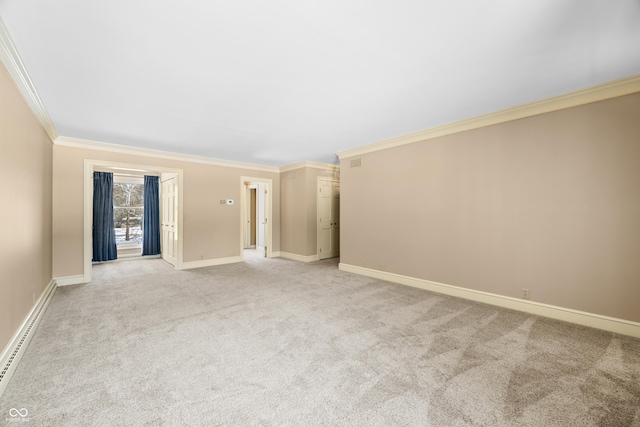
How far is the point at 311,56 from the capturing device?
2238 millimetres

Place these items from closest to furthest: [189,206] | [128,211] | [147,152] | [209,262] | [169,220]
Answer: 1. [147,152]
2. [189,206]
3. [209,262]
4. [169,220]
5. [128,211]

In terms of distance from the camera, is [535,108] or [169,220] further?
[169,220]

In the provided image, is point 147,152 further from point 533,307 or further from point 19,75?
point 533,307

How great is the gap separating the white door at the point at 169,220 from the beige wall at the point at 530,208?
180 inches

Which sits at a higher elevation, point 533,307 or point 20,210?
point 20,210

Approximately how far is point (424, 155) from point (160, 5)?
3.82m

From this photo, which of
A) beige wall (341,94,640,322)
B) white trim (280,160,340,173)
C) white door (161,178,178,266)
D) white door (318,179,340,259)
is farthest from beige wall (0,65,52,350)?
white door (318,179,340,259)

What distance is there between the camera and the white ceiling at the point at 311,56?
1743mm

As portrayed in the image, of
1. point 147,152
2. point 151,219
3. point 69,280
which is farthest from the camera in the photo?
point 151,219

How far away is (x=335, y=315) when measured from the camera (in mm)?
3209

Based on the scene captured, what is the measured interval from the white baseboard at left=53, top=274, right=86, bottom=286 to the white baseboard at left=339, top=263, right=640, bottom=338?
5458 mm

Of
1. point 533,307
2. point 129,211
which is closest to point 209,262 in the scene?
point 129,211

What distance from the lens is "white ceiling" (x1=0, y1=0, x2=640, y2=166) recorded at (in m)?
1.74

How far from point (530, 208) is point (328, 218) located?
4528 mm
